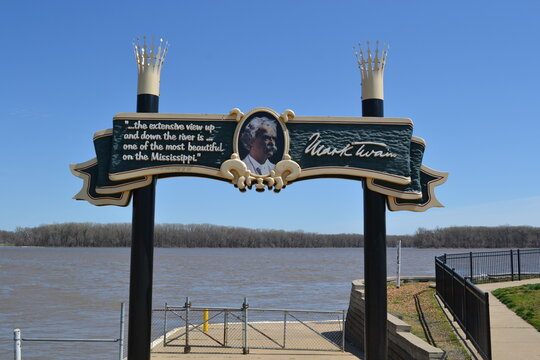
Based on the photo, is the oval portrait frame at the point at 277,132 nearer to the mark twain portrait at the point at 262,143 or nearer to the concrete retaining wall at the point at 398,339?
the mark twain portrait at the point at 262,143

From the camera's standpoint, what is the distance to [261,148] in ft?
32.1

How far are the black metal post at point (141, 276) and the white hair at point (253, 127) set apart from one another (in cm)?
175

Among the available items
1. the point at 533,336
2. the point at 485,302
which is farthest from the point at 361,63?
the point at 533,336

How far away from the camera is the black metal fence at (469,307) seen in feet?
32.9

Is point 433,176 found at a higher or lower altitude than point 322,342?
higher

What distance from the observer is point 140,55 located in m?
10.1

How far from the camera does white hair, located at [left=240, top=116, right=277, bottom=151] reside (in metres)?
9.77

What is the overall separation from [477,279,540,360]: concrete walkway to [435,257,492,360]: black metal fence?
44cm

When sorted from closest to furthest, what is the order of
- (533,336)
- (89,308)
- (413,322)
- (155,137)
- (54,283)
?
(155,137) < (533,336) < (413,322) < (89,308) < (54,283)

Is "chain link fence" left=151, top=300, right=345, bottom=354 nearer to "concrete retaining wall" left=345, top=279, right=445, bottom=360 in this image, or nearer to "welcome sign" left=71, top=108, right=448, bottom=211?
"concrete retaining wall" left=345, top=279, right=445, bottom=360

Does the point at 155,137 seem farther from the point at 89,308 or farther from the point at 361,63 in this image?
the point at 89,308

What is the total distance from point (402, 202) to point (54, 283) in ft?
156

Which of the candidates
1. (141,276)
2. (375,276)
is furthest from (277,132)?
(141,276)

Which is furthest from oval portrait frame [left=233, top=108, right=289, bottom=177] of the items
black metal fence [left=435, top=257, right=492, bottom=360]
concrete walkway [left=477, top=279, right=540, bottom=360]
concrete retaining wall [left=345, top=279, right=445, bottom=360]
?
concrete walkway [left=477, top=279, right=540, bottom=360]
